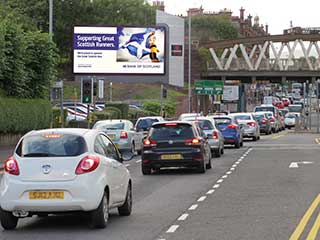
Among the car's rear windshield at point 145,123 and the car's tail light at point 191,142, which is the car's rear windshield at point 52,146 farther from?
the car's rear windshield at point 145,123

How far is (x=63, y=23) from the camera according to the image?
8294cm

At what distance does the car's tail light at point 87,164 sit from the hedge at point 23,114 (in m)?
24.4

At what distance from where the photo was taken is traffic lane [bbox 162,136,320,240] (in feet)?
40.6

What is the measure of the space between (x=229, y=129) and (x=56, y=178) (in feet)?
86.4

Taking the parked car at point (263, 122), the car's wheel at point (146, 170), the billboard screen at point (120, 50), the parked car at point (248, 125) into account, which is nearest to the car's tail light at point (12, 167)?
the car's wheel at point (146, 170)

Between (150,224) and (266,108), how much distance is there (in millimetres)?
60055

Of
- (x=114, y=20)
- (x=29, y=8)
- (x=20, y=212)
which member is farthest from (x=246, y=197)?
(x=114, y=20)

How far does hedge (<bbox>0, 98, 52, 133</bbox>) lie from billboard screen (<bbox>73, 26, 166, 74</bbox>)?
1503cm

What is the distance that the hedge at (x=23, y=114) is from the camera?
3706cm

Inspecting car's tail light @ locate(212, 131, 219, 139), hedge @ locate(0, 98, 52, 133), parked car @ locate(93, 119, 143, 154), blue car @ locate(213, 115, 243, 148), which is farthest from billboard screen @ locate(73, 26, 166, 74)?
car's tail light @ locate(212, 131, 219, 139)

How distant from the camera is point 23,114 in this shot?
3906 centimetres

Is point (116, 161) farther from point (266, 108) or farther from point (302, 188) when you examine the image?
point (266, 108)

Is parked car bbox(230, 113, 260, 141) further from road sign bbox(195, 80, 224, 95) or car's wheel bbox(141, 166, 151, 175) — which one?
road sign bbox(195, 80, 224, 95)

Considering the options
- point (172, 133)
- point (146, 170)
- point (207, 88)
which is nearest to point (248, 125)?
point (146, 170)
